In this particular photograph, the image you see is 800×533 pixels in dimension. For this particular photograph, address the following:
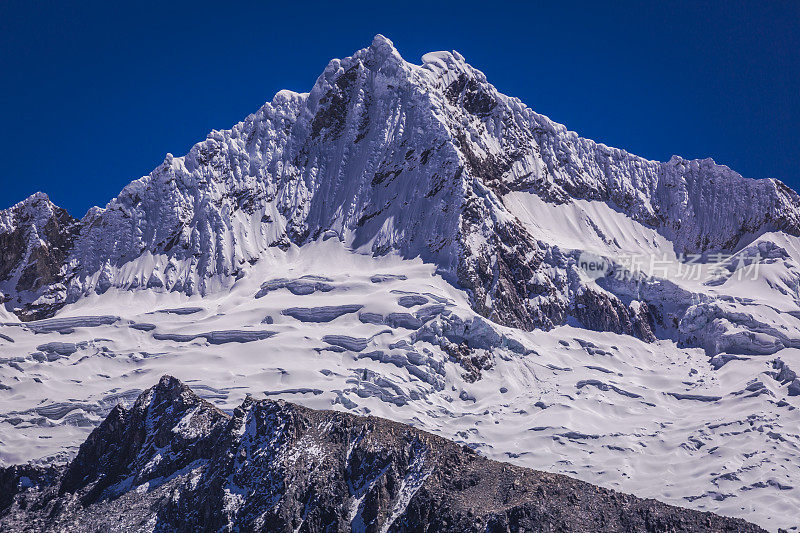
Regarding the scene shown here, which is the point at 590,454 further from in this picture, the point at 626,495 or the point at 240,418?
the point at 240,418

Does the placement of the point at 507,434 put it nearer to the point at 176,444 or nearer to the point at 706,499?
the point at 706,499

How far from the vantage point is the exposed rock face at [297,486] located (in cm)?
16262

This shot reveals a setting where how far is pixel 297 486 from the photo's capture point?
166 metres

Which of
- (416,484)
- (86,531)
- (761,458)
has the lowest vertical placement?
(86,531)

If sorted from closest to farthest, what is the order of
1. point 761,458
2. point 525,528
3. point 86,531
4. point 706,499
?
1. point 525,528
2. point 86,531
3. point 706,499
4. point 761,458

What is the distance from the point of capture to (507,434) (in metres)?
199

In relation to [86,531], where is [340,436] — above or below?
above

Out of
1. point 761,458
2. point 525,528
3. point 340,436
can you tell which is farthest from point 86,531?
point 761,458

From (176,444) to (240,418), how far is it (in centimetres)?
1134

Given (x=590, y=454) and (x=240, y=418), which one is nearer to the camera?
(x=240, y=418)

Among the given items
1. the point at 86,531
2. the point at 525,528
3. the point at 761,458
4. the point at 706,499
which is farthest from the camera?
the point at 761,458

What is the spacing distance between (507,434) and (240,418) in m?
48.4

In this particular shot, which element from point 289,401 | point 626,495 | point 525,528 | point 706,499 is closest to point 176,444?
point 289,401

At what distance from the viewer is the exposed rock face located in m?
163
